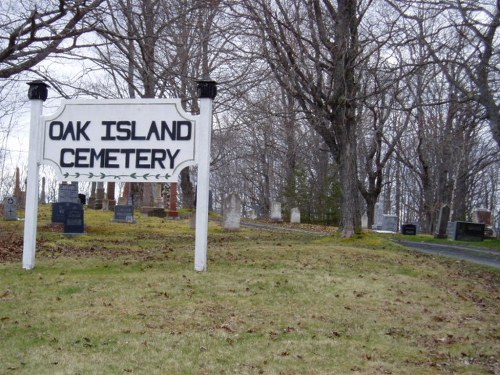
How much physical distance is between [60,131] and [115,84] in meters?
24.4

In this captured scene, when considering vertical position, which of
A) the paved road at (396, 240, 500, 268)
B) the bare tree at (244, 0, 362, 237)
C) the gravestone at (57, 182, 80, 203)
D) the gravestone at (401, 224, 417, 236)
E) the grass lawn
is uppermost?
the bare tree at (244, 0, 362, 237)

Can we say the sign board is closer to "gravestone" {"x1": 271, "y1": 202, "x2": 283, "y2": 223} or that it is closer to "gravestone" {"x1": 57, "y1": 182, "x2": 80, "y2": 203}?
"gravestone" {"x1": 57, "y1": 182, "x2": 80, "y2": 203}

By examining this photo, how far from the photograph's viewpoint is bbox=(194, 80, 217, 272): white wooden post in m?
10.2

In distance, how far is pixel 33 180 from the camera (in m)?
10.6

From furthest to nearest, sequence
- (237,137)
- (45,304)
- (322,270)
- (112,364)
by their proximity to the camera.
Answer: (237,137) < (322,270) < (45,304) < (112,364)

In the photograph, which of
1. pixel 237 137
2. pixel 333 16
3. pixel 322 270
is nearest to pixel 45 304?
pixel 322 270

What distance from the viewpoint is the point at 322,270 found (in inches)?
443

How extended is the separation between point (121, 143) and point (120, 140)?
0.06 metres

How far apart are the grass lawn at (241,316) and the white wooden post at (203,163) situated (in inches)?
18.0

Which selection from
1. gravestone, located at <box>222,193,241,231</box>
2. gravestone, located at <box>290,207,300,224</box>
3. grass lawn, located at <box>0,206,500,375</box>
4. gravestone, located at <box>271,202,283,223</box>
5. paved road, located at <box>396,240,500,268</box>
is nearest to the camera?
grass lawn, located at <box>0,206,500,375</box>

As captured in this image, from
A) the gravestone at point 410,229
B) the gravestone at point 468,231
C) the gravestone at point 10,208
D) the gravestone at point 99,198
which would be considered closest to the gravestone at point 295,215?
the gravestone at point 410,229

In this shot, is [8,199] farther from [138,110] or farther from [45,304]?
[45,304]

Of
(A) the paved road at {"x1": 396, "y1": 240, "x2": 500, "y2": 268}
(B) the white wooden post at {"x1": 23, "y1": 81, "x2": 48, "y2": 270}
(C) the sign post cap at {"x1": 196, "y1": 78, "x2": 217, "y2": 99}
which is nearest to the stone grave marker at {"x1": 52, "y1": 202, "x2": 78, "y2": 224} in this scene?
(B) the white wooden post at {"x1": 23, "y1": 81, "x2": 48, "y2": 270}

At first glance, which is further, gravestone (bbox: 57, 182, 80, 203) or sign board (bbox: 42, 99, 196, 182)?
gravestone (bbox: 57, 182, 80, 203)
